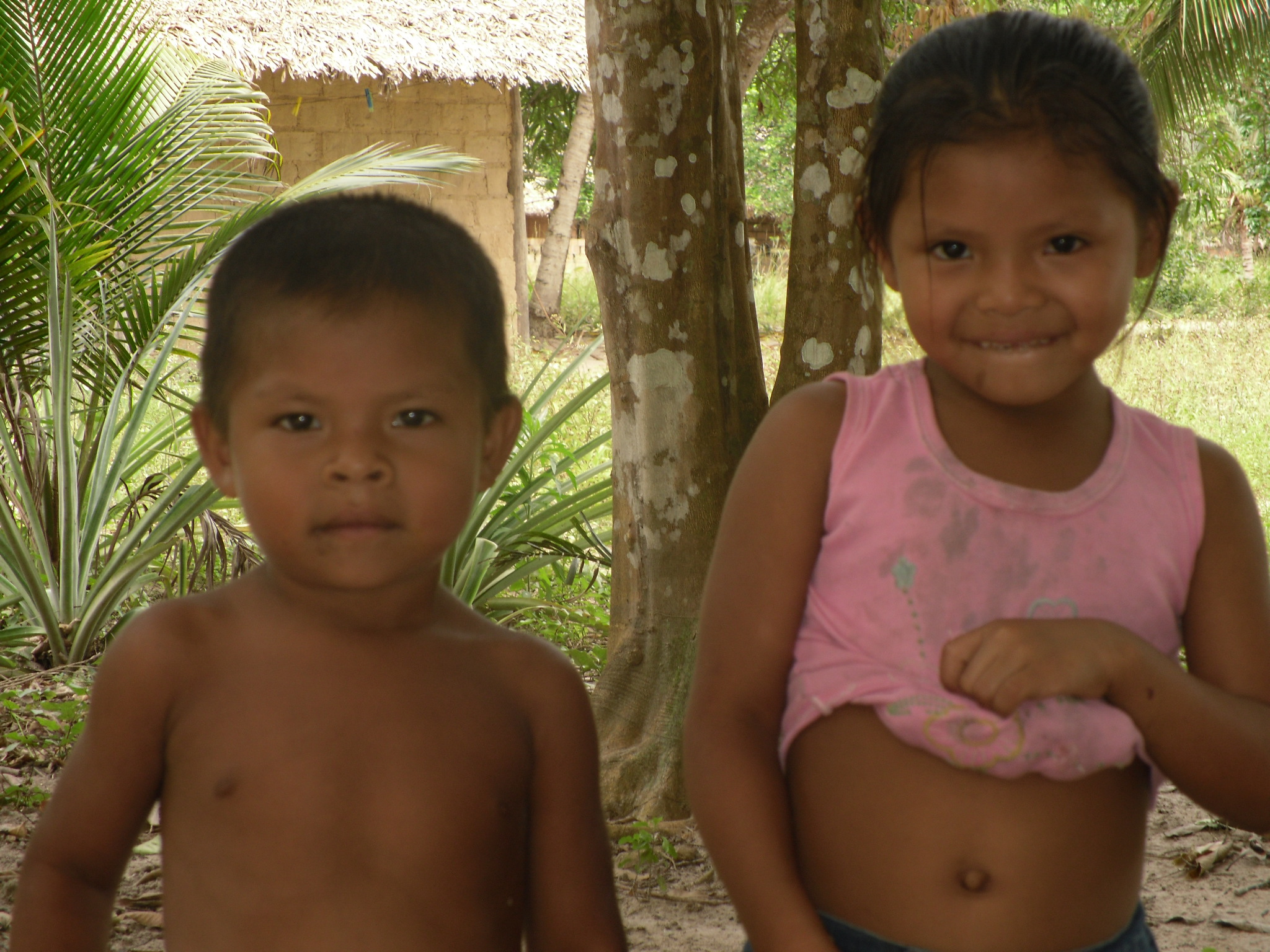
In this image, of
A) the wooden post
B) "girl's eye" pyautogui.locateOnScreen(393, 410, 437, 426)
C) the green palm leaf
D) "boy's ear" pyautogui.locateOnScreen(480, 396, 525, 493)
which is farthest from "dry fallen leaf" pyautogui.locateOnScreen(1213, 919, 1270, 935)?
the wooden post

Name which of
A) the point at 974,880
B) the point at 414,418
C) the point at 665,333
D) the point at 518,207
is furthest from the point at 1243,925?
the point at 518,207

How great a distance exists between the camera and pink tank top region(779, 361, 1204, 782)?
3.88 feet

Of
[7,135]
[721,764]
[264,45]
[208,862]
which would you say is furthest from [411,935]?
[264,45]

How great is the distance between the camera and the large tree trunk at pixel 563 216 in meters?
11.7

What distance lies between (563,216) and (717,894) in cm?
1069

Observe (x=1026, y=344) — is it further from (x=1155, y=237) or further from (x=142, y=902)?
(x=142, y=902)

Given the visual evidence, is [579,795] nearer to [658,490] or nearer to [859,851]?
[859,851]

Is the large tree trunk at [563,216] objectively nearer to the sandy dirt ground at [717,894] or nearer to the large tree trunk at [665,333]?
the large tree trunk at [665,333]

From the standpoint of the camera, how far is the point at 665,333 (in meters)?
2.51

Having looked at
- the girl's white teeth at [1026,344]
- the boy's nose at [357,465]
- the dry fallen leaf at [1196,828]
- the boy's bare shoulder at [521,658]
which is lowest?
the dry fallen leaf at [1196,828]

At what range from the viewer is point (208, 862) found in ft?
4.08

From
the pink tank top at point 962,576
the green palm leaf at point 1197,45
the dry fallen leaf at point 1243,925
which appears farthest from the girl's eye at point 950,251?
the green palm leaf at point 1197,45

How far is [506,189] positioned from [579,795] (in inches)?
312

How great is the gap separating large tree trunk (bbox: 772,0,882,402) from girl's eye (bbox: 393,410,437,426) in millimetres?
1304
